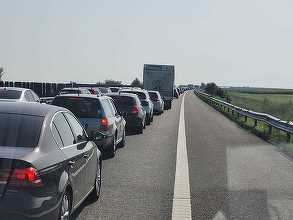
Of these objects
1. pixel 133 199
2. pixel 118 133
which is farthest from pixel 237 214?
pixel 118 133

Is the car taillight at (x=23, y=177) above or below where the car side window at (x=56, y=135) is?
below

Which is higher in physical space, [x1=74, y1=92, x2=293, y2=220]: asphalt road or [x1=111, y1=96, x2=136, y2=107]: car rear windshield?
[x1=111, y1=96, x2=136, y2=107]: car rear windshield

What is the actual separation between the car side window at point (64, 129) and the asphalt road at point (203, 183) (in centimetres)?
110

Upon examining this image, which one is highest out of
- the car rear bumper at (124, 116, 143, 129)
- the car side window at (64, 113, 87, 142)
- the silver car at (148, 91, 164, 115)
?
the car side window at (64, 113, 87, 142)

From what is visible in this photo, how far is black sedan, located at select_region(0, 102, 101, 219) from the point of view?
18.9 feet

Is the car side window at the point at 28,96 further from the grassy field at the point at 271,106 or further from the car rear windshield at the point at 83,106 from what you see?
the grassy field at the point at 271,106

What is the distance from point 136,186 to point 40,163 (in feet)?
16.0

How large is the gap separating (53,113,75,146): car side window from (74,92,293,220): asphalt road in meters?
1.10

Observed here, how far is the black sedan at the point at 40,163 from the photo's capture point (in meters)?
5.76

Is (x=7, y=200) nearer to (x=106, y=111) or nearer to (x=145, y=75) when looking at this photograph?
(x=106, y=111)

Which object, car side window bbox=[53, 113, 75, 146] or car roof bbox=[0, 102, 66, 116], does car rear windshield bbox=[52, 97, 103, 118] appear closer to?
car side window bbox=[53, 113, 75, 146]

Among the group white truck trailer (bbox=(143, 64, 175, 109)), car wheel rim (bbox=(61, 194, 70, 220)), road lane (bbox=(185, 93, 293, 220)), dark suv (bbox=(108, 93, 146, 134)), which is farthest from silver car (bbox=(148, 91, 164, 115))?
car wheel rim (bbox=(61, 194, 70, 220))

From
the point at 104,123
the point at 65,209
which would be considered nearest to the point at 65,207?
the point at 65,209

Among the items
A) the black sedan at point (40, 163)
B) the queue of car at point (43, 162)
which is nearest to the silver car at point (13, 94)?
the queue of car at point (43, 162)
